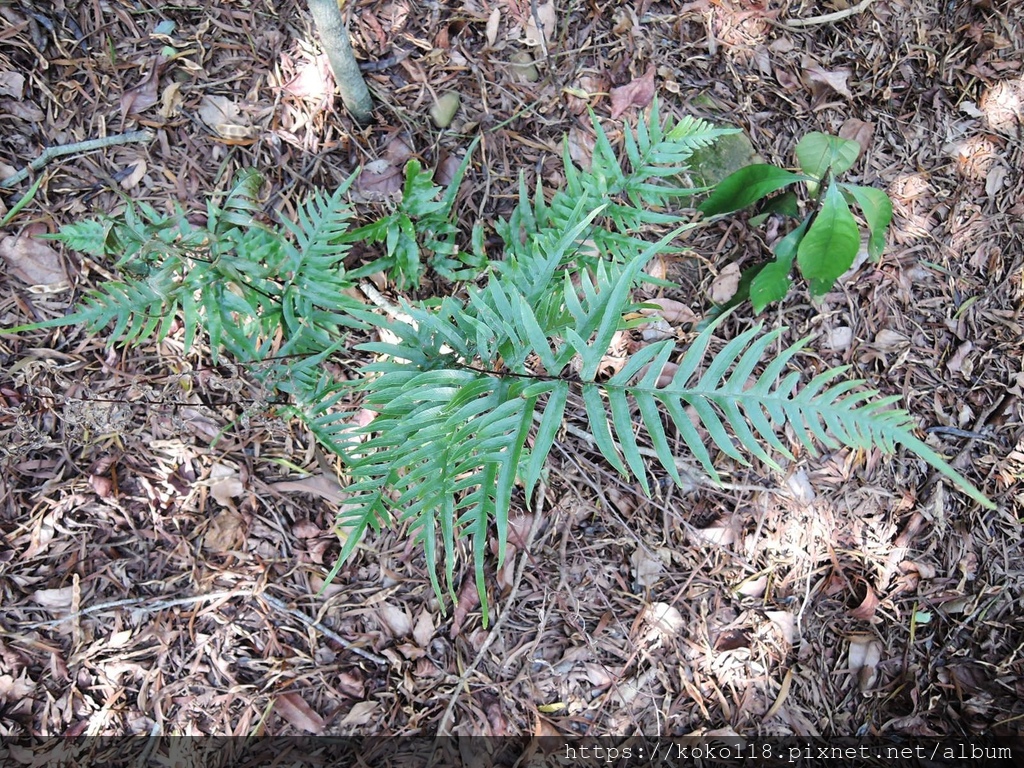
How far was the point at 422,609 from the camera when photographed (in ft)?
7.11

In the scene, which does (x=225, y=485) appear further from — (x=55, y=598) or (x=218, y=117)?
(x=218, y=117)

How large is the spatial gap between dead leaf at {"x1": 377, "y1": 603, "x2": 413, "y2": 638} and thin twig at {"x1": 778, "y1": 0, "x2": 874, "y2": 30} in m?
2.67

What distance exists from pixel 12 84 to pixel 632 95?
7.15ft

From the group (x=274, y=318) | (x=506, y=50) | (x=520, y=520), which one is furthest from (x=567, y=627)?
(x=506, y=50)

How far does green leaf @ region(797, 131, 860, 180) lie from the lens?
2.25 m

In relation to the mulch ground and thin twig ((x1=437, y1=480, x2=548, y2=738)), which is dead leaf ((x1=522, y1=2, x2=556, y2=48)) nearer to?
the mulch ground

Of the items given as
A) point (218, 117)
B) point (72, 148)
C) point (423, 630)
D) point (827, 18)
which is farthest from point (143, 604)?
point (827, 18)

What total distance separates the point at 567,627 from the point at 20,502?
186 centimetres

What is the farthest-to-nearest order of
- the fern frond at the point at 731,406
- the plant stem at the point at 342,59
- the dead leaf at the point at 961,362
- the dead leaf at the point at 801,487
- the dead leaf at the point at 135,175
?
1. the dead leaf at the point at 961,362
2. the dead leaf at the point at 801,487
3. the dead leaf at the point at 135,175
4. the plant stem at the point at 342,59
5. the fern frond at the point at 731,406

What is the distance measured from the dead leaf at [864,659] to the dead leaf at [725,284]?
4.36ft

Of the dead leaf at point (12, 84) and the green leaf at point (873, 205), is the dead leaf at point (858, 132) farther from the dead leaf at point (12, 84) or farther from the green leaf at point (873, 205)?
the dead leaf at point (12, 84)

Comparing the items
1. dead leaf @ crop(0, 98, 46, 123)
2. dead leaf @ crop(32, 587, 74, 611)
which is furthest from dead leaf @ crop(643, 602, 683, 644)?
dead leaf @ crop(0, 98, 46, 123)

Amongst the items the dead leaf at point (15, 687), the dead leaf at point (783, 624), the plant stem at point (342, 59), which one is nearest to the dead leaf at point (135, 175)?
the plant stem at point (342, 59)

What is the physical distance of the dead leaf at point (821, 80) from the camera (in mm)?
2533
